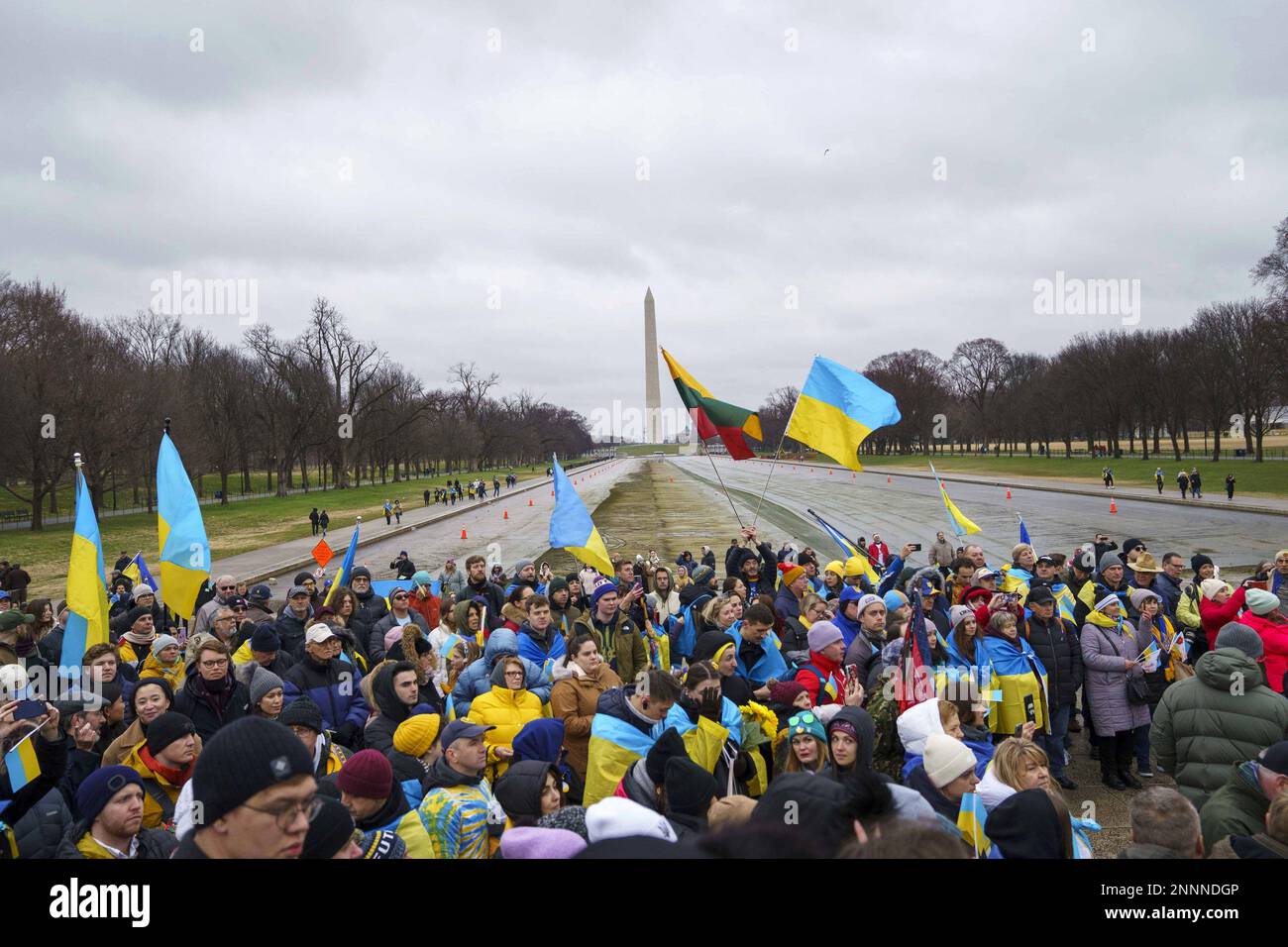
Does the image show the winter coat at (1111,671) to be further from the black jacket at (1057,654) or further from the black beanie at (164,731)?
the black beanie at (164,731)

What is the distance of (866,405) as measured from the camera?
335 inches

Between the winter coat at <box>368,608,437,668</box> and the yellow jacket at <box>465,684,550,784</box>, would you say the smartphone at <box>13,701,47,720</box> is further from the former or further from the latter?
the winter coat at <box>368,608,437,668</box>

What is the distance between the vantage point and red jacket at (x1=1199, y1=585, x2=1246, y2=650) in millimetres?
6426

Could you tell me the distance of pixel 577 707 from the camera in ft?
16.0

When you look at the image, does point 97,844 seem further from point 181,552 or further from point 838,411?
point 838,411

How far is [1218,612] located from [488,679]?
241 inches

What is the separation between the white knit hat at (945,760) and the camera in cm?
331

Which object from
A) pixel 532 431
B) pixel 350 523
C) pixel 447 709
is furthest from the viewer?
pixel 532 431

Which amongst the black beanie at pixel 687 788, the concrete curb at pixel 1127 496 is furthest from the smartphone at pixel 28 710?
the concrete curb at pixel 1127 496

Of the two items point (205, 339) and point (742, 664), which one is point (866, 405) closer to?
point (742, 664)

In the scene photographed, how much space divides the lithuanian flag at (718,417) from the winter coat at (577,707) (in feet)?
16.0

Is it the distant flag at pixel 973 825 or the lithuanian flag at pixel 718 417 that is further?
the lithuanian flag at pixel 718 417
